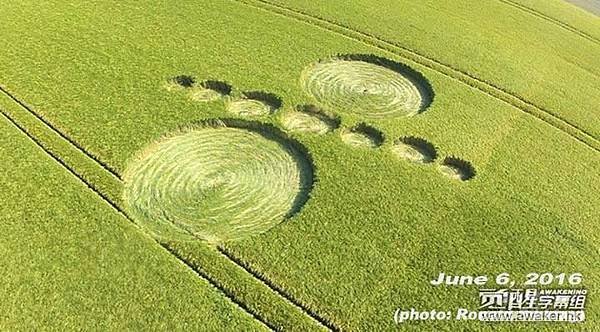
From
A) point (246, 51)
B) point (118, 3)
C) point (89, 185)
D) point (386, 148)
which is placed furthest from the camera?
point (118, 3)

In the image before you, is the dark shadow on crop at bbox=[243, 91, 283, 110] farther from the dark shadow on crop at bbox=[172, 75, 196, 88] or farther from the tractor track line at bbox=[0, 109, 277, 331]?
the tractor track line at bbox=[0, 109, 277, 331]

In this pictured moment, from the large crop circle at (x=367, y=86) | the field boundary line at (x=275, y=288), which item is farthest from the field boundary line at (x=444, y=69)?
the field boundary line at (x=275, y=288)

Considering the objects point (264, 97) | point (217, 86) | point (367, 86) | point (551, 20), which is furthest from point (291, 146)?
point (551, 20)

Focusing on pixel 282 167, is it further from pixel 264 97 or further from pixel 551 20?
pixel 551 20

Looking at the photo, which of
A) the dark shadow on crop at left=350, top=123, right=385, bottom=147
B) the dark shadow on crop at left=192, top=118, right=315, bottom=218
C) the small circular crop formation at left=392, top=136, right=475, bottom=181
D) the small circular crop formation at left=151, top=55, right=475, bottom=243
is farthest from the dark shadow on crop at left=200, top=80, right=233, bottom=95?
the small circular crop formation at left=392, top=136, right=475, bottom=181

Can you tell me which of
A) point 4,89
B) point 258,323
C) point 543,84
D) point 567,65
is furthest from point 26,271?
point 567,65

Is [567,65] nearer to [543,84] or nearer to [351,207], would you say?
[543,84]

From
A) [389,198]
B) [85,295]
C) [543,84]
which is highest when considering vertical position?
[543,84]
